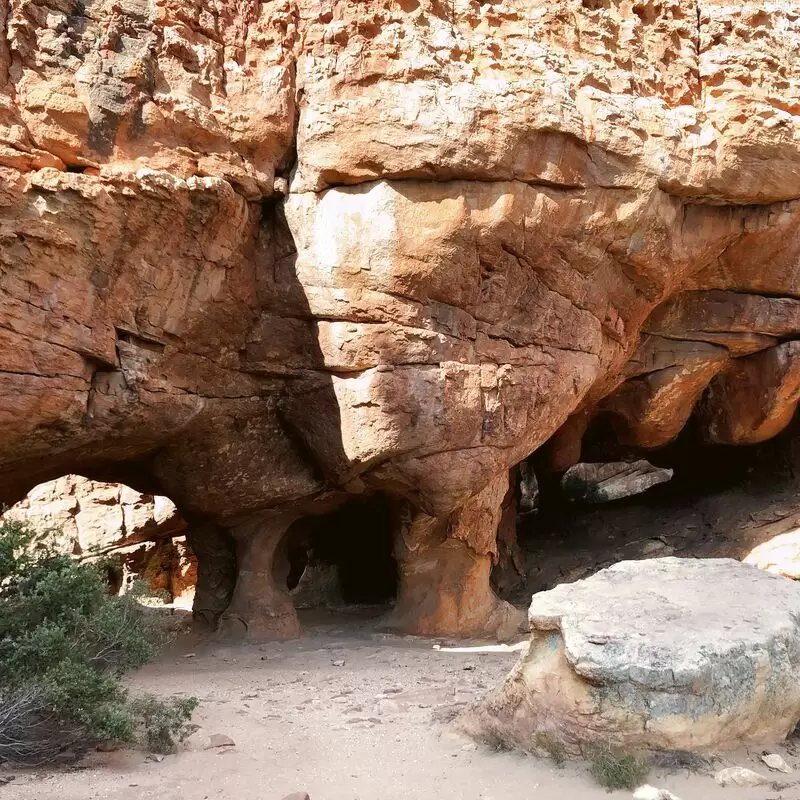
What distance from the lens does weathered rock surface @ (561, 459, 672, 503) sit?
595 inches

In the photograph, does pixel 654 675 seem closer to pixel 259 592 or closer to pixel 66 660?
pixel 66 660

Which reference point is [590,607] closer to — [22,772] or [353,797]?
[353,797]

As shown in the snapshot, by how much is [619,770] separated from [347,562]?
7.20 meters

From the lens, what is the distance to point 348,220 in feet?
20.9

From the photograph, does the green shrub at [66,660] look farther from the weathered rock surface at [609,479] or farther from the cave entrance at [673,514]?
the weathered rock surface at [609,479]

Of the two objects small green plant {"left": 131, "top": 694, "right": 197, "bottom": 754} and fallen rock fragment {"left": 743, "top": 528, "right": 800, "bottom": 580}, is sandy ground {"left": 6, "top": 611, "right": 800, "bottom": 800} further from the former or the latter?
fallen rock fragment {"left": 743, "top": 528, "right": 800, "bottom": 580}

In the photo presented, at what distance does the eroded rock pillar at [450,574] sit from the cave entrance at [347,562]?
157 cm

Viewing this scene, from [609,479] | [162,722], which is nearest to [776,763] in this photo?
[162,722]

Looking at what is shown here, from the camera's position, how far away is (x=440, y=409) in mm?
6750

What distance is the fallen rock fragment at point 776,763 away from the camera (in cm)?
353

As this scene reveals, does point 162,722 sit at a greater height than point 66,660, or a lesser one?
lesser

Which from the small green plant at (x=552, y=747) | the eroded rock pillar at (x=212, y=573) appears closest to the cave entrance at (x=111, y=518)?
the eroded rock pillar at (x=212, y=573)

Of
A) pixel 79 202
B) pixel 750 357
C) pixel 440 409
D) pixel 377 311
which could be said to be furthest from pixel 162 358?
pixel 750 357

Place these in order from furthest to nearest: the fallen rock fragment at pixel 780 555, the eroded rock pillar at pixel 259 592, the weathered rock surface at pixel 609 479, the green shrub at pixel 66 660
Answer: the weathered rock surface at pixel 609 479
the fallen rock fragment at pixel 780 555
the eroded rock pillar at pixel 259 592
the green shrub at pixel 66 660
